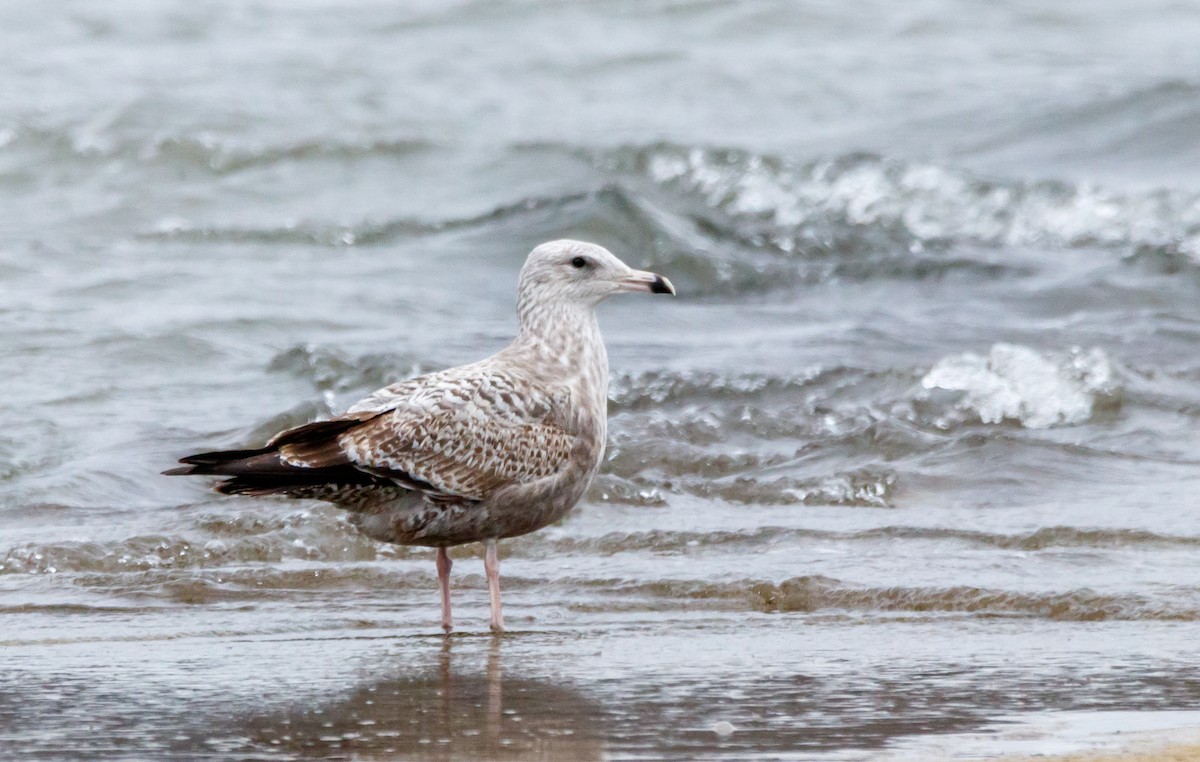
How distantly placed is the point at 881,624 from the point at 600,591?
3.34ft

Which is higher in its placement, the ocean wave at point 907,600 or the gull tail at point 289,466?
the gull tail at point 289,466

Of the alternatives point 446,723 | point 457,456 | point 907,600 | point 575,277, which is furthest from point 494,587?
point 446,723

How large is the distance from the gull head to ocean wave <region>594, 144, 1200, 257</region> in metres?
6.95

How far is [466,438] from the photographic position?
5551mm

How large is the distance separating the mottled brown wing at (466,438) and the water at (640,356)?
0.49 meters

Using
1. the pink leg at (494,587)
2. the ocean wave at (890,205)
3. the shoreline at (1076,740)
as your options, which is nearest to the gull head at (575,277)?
the pink leg at (494,587)

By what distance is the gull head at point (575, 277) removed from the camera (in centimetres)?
612

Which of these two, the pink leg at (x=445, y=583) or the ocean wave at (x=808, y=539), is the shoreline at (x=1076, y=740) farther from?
the ocean wave at (x=808, y=539)

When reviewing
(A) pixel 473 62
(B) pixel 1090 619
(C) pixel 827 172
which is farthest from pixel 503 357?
(A) pixel 473 62

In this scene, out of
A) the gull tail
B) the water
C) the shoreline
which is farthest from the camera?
the gull tail

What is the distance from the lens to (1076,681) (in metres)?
4.59

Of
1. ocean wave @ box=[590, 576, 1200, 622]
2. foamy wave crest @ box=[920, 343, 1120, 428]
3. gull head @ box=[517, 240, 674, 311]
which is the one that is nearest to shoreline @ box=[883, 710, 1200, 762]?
ocean wave @ box=[590, 576, 1200, 622]

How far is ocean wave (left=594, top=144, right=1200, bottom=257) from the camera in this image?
43.1 ft

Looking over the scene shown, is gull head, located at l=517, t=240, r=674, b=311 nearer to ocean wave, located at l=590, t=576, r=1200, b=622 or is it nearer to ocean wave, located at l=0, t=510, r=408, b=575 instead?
ocean wave, located at l=590, t=576, r=1200, b=622
